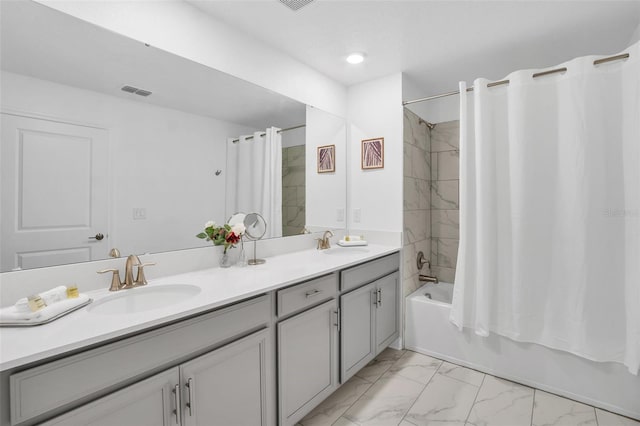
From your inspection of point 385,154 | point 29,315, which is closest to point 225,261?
point 29,315

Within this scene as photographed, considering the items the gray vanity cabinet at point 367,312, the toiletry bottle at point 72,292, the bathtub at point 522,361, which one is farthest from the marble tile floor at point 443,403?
the toiletry bottle at point 72,292

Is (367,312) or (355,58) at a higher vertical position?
(355,58)

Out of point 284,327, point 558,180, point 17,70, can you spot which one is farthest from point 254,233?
point 558,180

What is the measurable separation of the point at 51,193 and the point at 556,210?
2.71m

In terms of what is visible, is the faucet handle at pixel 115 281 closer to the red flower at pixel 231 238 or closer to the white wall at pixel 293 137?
the red flower at pixel 231 238

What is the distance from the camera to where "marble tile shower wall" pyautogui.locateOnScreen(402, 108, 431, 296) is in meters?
2.68

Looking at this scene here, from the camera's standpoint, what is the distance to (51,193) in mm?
1255

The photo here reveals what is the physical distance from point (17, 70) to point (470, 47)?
2.58 meters

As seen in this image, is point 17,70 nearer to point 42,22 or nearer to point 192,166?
point 42,22

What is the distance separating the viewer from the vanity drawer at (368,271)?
1.99m

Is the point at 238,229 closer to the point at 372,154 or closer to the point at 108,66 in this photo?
the point at 108,66

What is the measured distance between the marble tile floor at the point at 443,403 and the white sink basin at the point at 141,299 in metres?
1.04

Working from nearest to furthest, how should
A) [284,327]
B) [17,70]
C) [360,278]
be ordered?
1. [17,70]
2. [284,327]
3. [360,278]

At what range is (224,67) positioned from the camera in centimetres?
188
